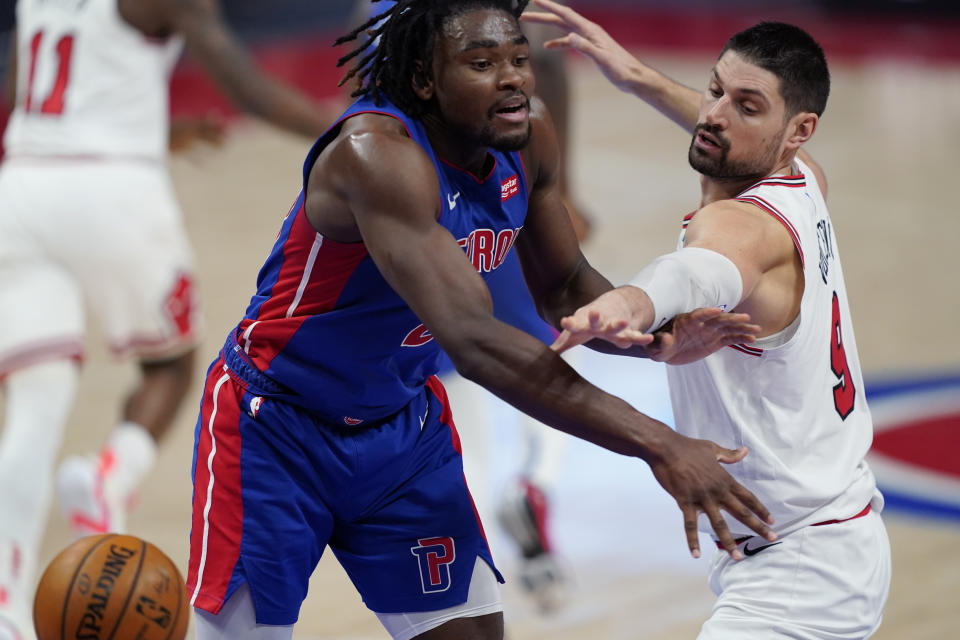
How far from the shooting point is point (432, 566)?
11.0 ft

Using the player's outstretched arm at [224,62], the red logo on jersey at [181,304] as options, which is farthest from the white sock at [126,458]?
the player's outstretched arm at [224,62]

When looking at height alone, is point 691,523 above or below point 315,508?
above

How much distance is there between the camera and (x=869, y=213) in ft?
33.7

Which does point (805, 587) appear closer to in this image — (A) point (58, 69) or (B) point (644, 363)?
(A) point (58, 69)

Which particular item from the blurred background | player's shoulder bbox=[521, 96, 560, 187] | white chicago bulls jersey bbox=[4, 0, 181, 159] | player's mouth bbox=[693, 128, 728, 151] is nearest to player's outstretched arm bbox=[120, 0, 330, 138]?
white chicago bulls jersey bbox=[4, 0, 181, 159]

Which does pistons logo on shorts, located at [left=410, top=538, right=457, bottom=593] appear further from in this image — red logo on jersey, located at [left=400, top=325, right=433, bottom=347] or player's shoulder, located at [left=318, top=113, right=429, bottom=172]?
player's shoulder, located at [left=318, top=113, right=429, bottom=172]

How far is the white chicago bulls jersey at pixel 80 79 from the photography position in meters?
5.20

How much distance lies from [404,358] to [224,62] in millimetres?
2468

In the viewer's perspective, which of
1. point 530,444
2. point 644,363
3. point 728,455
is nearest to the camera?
point 728,455

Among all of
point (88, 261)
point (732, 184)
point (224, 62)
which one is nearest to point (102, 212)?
point (88, 261)

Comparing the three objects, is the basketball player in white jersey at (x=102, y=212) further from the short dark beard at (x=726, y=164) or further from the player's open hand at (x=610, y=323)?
the player's open hand at (x=610, y=323)

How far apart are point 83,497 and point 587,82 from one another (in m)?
11.6

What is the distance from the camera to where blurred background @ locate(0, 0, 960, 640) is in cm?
515

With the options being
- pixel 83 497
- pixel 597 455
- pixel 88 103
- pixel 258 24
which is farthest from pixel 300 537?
pixel 258 24
